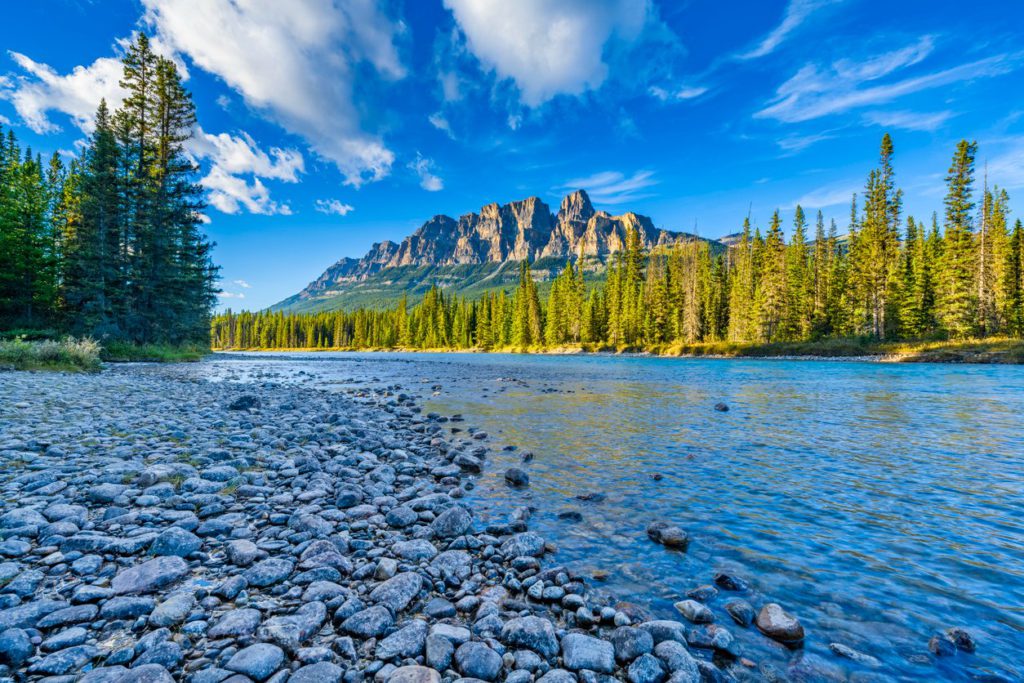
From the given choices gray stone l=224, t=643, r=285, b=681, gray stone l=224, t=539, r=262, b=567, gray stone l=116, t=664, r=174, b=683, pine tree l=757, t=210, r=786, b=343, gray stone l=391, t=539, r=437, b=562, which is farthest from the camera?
pine tree l=757, t=210, r=786, b=343

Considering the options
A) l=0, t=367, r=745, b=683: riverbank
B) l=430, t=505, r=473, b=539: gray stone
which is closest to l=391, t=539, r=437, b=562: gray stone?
l=0, t=367, r=745, b=683: riverbank

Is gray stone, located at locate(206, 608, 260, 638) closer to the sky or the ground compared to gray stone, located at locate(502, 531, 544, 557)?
closer to the sky

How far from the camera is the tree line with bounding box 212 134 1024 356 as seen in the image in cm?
4572

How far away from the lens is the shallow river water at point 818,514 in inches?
140

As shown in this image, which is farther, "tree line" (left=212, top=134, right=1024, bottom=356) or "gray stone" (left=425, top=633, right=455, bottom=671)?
"tree line" (left=212, top=134, right=1024, bottom=356)

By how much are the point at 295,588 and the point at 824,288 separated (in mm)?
71845

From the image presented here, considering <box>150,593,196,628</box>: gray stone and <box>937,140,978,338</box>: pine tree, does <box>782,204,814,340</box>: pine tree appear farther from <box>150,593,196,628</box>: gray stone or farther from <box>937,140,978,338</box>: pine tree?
<box>150,593,196,628</box>: gray stone

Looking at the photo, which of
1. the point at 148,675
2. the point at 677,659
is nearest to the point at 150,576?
the point at 148,675

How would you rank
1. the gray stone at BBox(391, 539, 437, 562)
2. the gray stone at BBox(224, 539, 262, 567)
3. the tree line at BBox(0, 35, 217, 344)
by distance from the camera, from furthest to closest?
the tree line at BBox(0, 35, 217, 344), the gray stone at BBox(391, 539, 437, 562), the gray stone at BBox(224, 539, 262, 567)

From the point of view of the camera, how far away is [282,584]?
366cm

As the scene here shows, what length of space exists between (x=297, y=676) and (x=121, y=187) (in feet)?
138

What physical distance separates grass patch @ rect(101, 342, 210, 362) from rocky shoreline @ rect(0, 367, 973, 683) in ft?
90.2

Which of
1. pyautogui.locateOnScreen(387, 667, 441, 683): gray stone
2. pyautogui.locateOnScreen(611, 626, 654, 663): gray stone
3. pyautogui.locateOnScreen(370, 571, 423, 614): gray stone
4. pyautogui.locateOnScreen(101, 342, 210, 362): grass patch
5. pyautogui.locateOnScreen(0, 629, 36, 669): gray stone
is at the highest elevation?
pyautogui.locateOnScreen(101, 342, 210, 362): grass patch

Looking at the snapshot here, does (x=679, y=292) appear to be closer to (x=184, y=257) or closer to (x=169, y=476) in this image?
(x=184, y=257)
